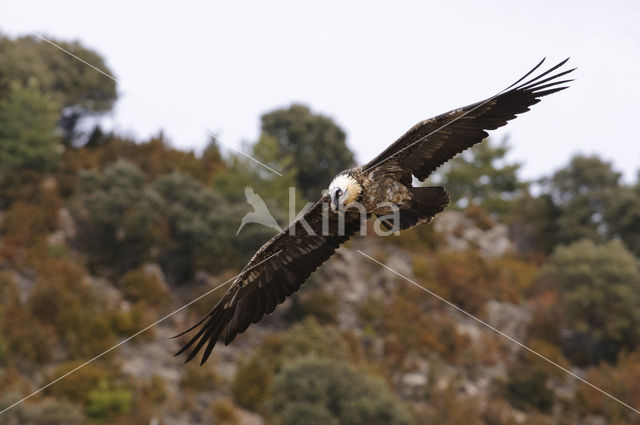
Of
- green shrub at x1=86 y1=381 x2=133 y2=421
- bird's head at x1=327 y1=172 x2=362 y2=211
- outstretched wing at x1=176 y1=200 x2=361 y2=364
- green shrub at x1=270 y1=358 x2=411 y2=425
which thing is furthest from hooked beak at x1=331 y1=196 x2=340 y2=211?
green shrub at x1=86 y1=381 x2=133 y2=421

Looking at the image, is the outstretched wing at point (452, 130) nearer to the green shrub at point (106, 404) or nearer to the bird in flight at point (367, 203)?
the bird in flight at point (367, 203)

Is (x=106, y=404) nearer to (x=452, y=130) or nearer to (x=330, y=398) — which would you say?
(x=330, y=398)

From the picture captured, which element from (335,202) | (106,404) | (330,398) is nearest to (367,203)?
(335,202)

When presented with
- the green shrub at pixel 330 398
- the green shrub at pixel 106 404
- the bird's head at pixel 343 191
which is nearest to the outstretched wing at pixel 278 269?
the bird's head at pixel 343 191

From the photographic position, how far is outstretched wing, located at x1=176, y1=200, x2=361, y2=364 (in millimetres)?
9914

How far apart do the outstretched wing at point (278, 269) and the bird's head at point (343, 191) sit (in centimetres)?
99

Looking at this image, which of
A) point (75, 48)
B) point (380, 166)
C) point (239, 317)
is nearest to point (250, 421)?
point (239, 317)

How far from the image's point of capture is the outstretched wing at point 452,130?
28.9 ft

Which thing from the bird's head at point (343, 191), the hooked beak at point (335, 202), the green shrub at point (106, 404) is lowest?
the green shrub at point (106, 404)

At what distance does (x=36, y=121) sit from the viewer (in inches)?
1382

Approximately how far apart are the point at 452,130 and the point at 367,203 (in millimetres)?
1292

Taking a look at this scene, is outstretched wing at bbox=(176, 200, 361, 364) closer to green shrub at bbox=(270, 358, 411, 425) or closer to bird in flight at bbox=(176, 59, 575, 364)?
bird in flight at bbox=(176, 59, 575, 364)

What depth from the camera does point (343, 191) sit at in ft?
28.1

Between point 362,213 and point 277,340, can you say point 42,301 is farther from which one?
point 362,213
